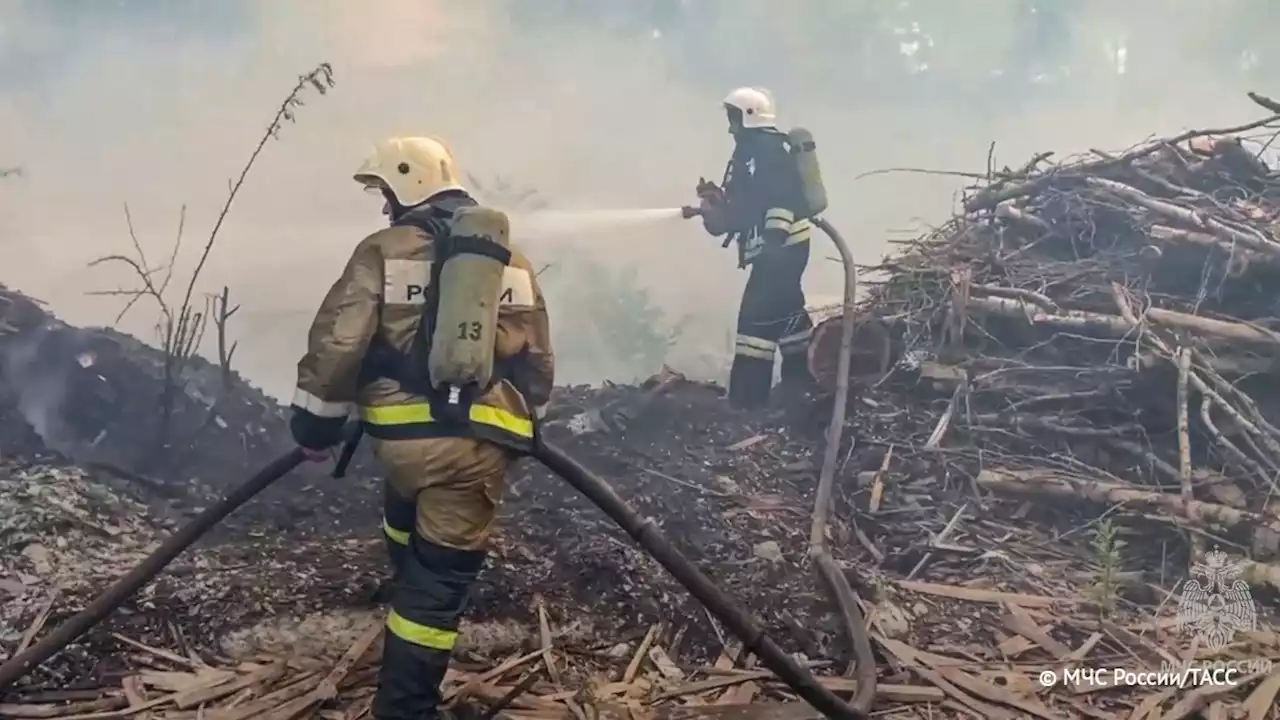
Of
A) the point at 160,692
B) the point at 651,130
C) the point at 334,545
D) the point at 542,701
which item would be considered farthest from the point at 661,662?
the point at 651,130

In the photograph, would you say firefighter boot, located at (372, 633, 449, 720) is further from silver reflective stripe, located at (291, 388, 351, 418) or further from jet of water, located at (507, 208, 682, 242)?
jet of water, located at (507, 208, 682, 242)

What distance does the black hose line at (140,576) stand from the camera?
2346 mm

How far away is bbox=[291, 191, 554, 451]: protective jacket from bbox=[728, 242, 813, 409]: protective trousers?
1.04 m

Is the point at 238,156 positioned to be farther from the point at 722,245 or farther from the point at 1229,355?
the point at 1229,355

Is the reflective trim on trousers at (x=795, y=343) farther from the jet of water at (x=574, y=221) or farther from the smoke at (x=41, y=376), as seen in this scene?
the smoke at (x=41, y=376)

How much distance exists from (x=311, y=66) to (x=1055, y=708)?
2751mm

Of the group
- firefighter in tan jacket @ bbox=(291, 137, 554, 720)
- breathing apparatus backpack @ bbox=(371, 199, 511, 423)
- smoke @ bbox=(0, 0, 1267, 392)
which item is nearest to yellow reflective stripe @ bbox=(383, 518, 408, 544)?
firefighter in tan jacket @ bbox=(291, 137, 554, 720)

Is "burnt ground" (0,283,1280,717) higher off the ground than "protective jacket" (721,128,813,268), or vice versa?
"protective jacket" (721,128,813,268)

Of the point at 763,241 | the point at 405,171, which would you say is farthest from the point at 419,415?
the point at 763,241

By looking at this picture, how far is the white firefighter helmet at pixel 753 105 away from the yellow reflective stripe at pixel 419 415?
138 centimetres

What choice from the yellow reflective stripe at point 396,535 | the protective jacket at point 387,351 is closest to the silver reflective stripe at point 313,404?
the protective jacket at point 387,351

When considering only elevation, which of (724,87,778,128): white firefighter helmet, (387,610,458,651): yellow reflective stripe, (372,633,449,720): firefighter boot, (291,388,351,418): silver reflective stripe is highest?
(724,87,778,128): white firefighter helmet

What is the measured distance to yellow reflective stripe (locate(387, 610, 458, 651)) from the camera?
2.31m

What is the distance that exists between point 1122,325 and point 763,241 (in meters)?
1.17
